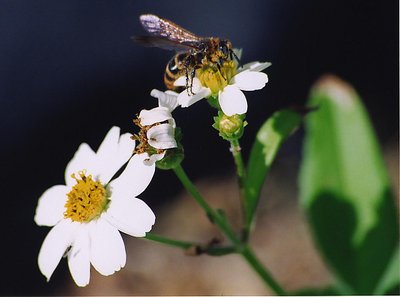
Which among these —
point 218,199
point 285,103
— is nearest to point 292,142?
point 285,103

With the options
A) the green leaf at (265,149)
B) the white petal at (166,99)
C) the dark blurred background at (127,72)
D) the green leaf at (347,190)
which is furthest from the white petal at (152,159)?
the dark blurred background at (127,72)

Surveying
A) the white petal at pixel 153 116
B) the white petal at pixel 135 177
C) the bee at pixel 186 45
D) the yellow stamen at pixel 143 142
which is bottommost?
the white petal at pixel 135 177

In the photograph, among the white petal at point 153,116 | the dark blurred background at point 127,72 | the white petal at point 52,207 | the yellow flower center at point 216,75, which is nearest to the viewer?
the white petal at point 153,116

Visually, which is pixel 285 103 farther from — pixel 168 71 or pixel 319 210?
pixel 168 71

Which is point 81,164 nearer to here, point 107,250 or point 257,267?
point 107,250

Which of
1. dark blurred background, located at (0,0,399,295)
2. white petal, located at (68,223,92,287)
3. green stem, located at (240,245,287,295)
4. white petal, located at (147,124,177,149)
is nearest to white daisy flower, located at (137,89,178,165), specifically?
white petal, located at (147,124,177,149)

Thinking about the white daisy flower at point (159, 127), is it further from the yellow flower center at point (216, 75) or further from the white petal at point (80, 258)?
the white petal at point (80, 258)

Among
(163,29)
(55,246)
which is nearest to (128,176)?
(55,246)
